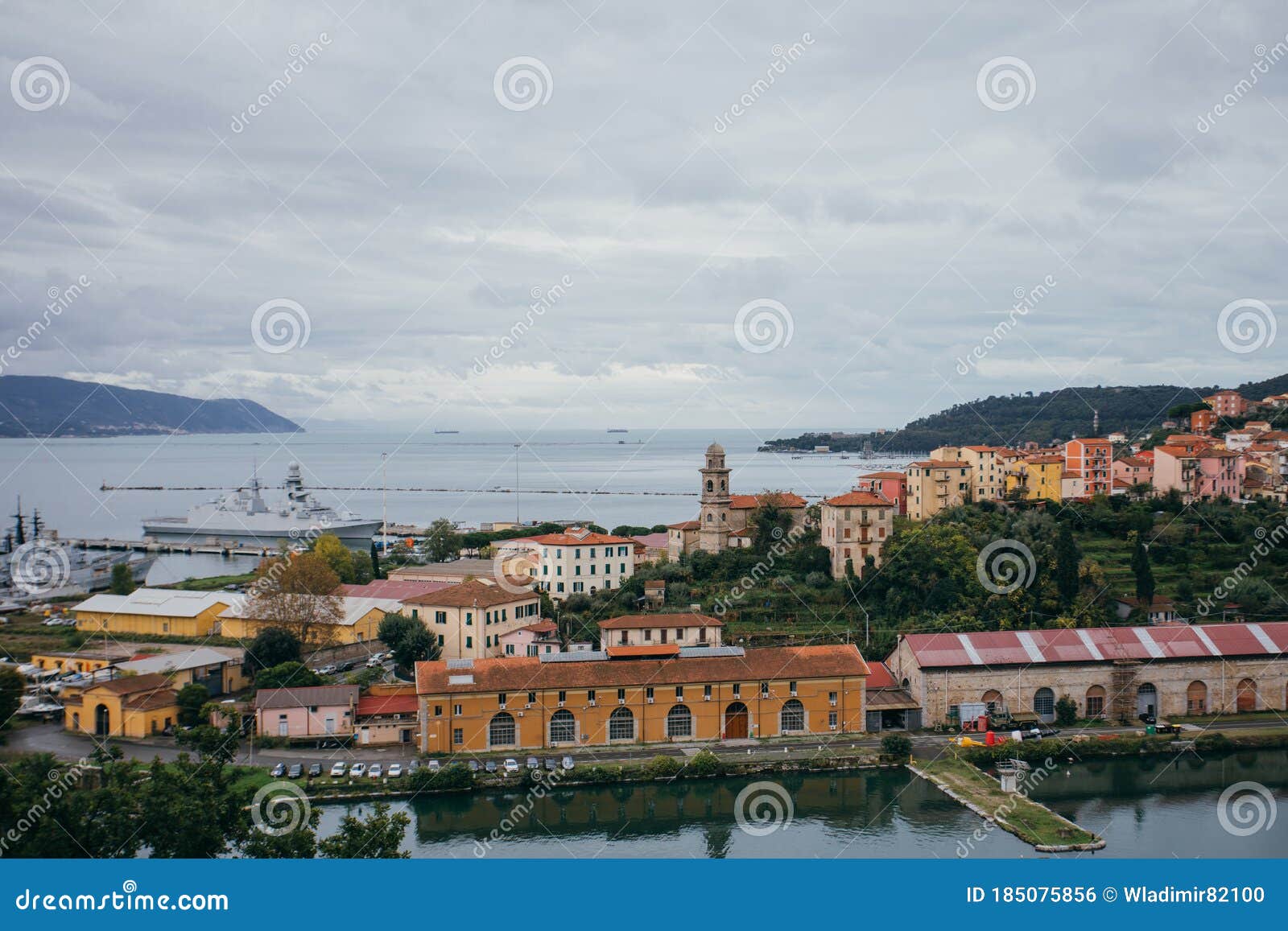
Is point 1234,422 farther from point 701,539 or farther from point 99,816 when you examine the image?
point 99,816

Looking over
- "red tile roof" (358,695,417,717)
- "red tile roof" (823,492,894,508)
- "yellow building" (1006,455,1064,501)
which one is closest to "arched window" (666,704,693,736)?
"red tile roof" (358,695,417,717)

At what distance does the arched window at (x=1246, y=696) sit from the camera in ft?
40.1

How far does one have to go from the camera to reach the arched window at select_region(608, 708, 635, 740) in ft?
36.9

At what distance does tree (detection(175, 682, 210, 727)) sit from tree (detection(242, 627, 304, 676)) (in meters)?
1.46

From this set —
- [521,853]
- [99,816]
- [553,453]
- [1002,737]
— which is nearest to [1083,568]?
[1002,737]

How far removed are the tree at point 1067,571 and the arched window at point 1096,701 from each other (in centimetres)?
184

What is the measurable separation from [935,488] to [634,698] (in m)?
9.97

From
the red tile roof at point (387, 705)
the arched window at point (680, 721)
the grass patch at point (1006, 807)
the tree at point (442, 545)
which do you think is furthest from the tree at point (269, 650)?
the tree at point (442, 545)
